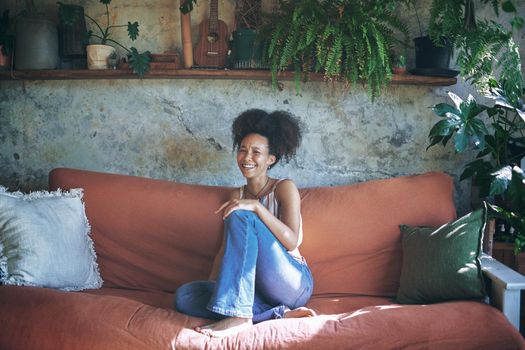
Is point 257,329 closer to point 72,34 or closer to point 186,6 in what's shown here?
point 186,6

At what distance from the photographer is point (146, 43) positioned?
113 inches

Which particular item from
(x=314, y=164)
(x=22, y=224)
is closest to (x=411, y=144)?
(x=314, y=164)

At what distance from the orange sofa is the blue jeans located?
0.09 meters

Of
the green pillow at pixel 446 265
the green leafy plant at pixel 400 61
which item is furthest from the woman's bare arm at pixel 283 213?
the green leafy plant at pixel 400 61

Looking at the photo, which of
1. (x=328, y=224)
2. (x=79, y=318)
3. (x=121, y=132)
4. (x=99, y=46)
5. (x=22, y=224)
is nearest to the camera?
(x=79, y=318)

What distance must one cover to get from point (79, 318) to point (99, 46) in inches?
62.4

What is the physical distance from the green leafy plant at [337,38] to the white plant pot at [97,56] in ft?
3.02

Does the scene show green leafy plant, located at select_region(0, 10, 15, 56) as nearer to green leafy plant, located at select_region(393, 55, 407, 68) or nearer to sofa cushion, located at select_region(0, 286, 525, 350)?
sofa cushion, located at select_region(0, 286, 525, 350)

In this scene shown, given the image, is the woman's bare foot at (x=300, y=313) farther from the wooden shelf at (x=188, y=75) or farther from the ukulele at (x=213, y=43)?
the ukulele at (x=213, y=43)

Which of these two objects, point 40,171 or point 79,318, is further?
point 40,171

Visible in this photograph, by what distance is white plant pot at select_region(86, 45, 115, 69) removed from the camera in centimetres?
272

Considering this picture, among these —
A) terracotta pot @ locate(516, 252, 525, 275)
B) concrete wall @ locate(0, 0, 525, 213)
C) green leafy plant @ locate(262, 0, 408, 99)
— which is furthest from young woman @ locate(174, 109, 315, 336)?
terracotta pot @ locate(516, 252, 525, 275)

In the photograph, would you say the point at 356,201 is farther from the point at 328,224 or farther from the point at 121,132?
the point at 121,132

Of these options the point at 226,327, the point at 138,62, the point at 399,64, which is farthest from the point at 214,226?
the point at 399,64
